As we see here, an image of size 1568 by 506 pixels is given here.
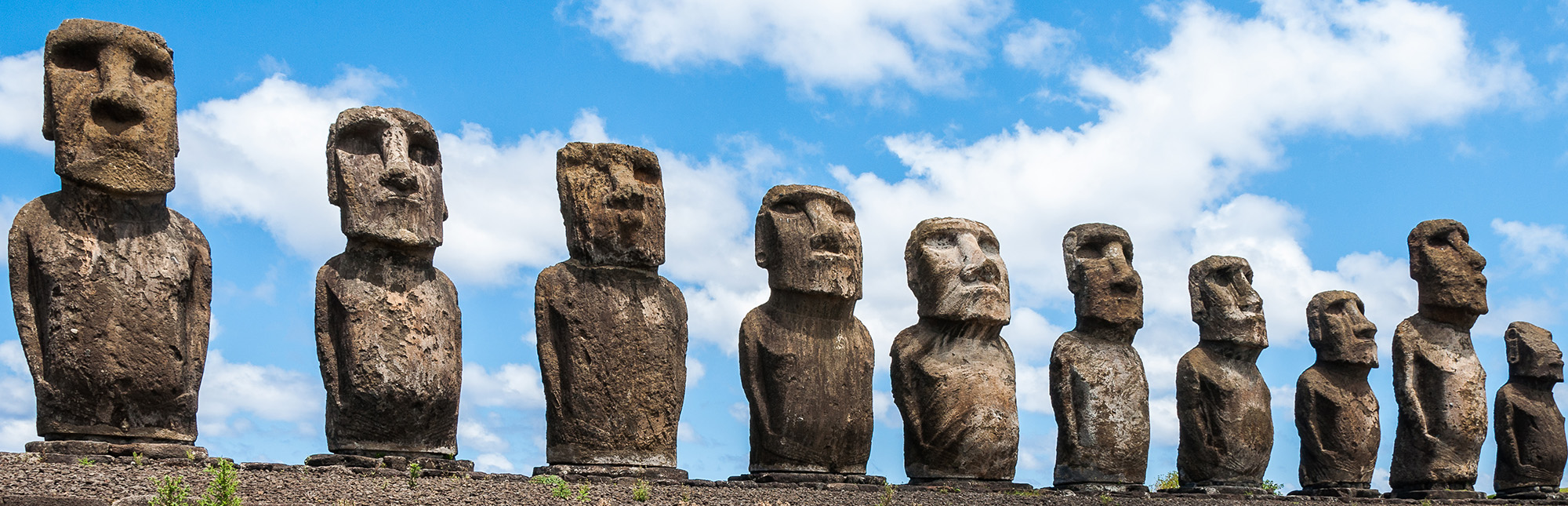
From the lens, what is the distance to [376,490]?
9.80 meters

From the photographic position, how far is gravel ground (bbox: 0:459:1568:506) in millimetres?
8992

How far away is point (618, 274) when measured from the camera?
12.4 metres

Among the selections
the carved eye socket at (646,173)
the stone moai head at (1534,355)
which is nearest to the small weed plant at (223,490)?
the carved eye socket at (646,173)

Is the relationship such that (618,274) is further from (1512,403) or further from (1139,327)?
(1512,403)

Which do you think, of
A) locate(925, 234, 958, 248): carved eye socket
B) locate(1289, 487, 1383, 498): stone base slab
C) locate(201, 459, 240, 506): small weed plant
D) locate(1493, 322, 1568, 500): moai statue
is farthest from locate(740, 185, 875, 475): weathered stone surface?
locate(1493, 322, 1568, 500): moai statue

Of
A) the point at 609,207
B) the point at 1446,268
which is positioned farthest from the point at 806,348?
the point at 1446,268

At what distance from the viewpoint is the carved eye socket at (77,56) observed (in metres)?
10.7

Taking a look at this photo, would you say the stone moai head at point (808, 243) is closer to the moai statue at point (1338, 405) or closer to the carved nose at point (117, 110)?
the carved nose at point (117, 110)

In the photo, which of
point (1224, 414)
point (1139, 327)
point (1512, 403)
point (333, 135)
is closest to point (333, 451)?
point (333, 135)

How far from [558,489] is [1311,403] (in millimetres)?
10018

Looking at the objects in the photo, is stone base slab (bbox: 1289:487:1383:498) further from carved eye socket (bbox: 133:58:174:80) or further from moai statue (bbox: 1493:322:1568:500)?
carved eye socket (bbox: 133:58:174:80)

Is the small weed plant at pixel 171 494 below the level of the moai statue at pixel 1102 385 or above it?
below

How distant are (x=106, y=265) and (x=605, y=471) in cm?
394

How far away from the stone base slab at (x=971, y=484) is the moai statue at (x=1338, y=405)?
4533 millimetres
